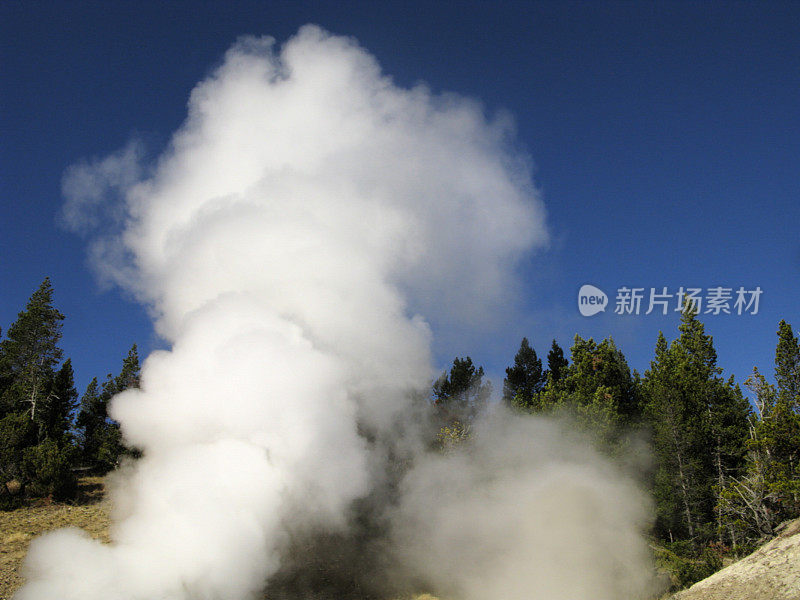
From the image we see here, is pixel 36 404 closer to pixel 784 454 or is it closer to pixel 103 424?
pixel 103 424

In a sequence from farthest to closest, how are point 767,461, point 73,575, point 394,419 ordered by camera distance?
point 767,461
point 394,419
point 73,575

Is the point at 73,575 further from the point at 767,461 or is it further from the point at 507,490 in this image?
the point at 767,461

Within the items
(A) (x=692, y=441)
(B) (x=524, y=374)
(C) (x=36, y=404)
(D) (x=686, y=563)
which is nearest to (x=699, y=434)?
(A) (x=692, y=441)

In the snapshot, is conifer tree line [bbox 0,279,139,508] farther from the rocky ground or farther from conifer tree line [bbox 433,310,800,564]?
conifer tree line [bbox 433,310,800,564]

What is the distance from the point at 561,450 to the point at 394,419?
10.5 meters

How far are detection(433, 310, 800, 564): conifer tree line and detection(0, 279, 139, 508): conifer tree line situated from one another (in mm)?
22147

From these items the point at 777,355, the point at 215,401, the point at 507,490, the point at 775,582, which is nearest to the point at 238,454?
the point at 215,401

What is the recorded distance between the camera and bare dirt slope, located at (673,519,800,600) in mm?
13438

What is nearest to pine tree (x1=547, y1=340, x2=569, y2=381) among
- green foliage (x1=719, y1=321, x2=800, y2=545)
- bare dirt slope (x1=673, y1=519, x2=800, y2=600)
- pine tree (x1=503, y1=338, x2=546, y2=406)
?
pine tree (x1=503, y1=338, x2=546, y2=406)

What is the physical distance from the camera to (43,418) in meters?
36.2

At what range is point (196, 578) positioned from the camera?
912 cm

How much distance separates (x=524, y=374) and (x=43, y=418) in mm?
39777

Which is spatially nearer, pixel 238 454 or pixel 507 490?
pixel 238 454

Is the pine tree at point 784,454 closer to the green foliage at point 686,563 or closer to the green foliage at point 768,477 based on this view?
the green foliage at point 768,477
